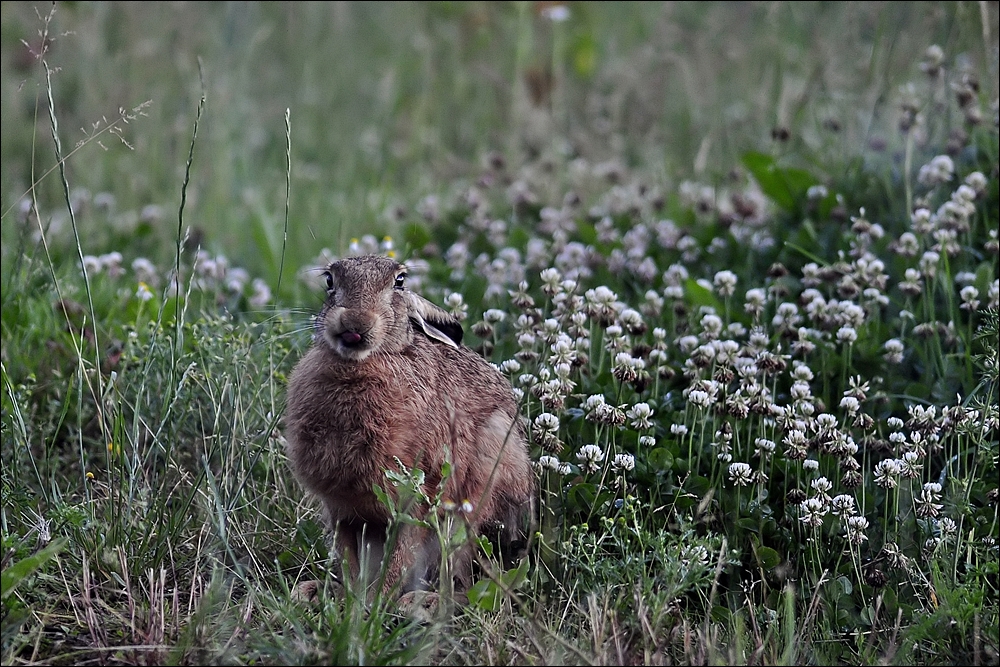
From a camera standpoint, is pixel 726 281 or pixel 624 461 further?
pixel 726 281

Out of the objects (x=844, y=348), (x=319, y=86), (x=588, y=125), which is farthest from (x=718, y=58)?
(x=844, y=348)

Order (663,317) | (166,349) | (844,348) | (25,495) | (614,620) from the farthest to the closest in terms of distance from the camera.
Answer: (663,317) → (844,348) → (166,349) → (25,495) → (614,620)

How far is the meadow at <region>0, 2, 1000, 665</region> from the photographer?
3469mm

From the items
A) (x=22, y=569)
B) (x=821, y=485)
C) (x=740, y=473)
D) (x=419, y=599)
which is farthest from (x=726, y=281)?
(x=22, y=569)

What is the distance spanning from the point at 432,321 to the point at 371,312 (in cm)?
39

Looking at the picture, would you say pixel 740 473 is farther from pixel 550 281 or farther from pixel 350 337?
pixel 350 337

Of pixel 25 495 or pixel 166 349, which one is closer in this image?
pixel 25 495

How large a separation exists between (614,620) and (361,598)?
2.36ft

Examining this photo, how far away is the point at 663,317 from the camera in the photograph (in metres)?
5.35

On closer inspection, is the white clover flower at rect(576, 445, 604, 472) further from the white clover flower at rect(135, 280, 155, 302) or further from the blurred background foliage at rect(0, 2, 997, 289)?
the blurred background foliage at rect(0, 2, 997, 289)

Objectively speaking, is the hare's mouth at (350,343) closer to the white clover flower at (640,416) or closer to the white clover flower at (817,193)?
the white clover flower at (640,416)

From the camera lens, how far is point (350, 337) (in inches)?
141

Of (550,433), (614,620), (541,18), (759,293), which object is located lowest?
(614,620)

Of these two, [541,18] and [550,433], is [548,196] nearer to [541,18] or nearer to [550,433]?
[541,18]
